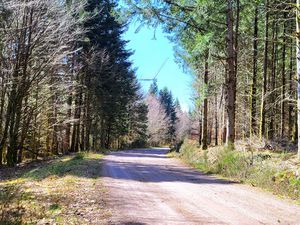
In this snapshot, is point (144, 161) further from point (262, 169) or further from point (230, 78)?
point (262, 169)

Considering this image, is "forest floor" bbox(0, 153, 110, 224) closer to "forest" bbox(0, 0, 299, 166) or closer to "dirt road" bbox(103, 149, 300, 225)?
"dirt road" bbox(103, 149, 300, 225)

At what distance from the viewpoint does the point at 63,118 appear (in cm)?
2775

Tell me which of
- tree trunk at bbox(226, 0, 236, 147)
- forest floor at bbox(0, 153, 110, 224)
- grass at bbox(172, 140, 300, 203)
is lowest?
forest floor at bbox(0, 153, 110, 224)

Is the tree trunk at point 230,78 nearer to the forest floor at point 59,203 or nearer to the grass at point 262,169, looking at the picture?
the grass at point 262,169

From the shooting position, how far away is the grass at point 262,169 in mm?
9672

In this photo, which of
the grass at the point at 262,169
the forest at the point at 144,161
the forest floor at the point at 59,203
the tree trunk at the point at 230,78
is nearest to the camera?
the forest floor at the point at 59,203

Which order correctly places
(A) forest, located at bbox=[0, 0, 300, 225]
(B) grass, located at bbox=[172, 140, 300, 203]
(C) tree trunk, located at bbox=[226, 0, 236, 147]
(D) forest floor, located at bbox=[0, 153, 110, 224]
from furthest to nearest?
(C) tree trunk, located at bbox=[226, 0, 236, 147] → (B) grass, located at bbox=[172, 140, 300, 203] → (A) forest, located at bbox=[0, 0, 300, 225] → (D) forest floor, located at bbox=[0, 153, 110, 224]

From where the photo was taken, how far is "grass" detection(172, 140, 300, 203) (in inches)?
381

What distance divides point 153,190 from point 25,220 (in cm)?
419

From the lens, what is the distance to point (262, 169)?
37.4ft

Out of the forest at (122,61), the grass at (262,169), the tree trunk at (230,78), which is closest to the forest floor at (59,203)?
the grass at (262,169)

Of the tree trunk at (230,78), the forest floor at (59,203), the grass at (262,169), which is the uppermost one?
the tree trunk at (230,78)

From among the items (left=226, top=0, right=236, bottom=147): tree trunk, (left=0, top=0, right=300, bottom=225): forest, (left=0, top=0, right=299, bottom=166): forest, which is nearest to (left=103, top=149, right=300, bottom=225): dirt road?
(left=0, top=0, right=300, bottom=225): forest

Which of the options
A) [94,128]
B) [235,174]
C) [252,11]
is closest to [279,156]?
[235,174]
